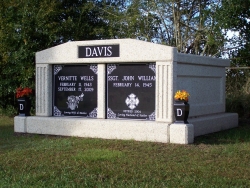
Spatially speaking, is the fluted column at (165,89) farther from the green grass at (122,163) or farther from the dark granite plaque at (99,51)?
the dark granite plaque at (99,51)

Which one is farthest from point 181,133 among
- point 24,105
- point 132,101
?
Result: point 24,105

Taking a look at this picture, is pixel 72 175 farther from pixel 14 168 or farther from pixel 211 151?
pixel 211 151

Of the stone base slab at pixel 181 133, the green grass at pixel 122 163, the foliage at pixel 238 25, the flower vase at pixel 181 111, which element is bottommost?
the green grass at pixel 122 163

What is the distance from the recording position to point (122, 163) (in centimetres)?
828

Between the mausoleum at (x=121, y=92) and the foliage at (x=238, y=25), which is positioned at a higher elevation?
the foliage at (x=238, y=25)

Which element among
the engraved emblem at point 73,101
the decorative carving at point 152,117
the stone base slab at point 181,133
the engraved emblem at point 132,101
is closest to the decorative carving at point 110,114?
the engraved emblem at point 132,101

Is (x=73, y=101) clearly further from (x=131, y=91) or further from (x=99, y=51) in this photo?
(x=131, y=91)

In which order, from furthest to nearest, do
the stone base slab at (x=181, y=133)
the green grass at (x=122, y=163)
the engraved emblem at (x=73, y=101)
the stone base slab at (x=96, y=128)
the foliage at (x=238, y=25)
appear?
the foliage at (x=238, y=25) → the engraved emblem at (x=73, y=101) → the stone base slab at (x=96, y=128) → the stone base slab at (x=181, y=133) → the green grass at (x=122, y=163)

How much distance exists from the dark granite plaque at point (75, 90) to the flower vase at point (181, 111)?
2543 mm

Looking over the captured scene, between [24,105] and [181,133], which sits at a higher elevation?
[24,105]

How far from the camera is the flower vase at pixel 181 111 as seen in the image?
1046 centimetres

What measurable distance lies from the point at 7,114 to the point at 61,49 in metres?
6.42

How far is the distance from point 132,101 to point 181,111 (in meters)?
1.59

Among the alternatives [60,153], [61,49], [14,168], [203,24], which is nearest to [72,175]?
[14,168]
